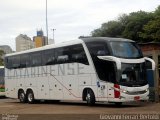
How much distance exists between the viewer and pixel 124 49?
21.9 meters

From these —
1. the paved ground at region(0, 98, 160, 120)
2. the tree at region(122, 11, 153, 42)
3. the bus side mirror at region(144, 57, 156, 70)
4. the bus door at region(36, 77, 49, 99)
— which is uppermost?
the tree at region(122, 11, 153, 42)

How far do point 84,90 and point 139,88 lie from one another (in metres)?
3.56

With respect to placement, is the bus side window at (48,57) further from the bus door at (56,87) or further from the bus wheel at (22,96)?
the bus wheel at (22,96)

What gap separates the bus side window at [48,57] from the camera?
86.3 feet

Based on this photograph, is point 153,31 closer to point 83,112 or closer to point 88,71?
point 88,71

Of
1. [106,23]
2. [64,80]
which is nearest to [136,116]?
[64,80]

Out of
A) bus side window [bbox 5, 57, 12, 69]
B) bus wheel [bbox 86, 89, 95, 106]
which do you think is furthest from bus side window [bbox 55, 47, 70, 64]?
bus side window [bbox 5, 57, 12, 69]

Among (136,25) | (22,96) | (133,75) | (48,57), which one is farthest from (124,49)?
(136,25)

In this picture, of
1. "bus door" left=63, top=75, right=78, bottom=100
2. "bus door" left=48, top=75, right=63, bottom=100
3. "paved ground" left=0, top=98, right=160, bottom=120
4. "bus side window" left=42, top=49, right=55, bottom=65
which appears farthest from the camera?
"bus side window" left=42, top=49, right=55, bottom=65

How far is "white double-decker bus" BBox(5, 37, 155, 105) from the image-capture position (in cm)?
2133

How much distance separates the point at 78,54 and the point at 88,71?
4.05ft

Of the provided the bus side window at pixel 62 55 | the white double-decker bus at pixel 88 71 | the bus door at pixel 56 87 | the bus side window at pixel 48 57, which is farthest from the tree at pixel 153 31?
the bus side window at pixel 62 55

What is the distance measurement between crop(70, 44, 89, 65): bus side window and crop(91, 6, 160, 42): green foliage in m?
36.8

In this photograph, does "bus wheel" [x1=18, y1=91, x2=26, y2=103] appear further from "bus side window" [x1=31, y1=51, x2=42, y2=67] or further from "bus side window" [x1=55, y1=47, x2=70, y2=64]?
"bus side window" [x1=55, y1=47, x2=70, y2=64]
